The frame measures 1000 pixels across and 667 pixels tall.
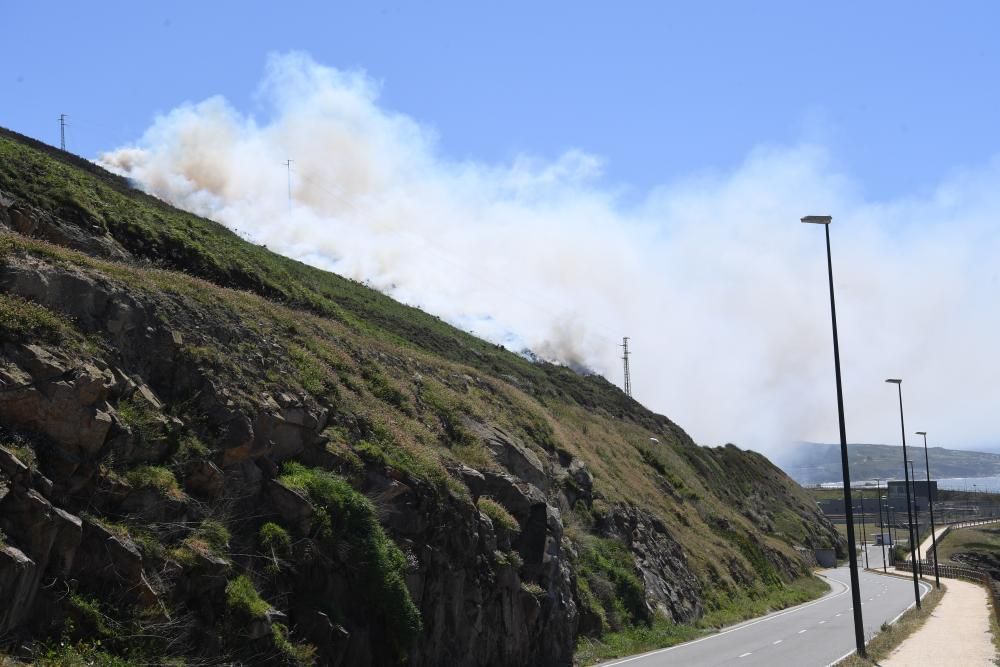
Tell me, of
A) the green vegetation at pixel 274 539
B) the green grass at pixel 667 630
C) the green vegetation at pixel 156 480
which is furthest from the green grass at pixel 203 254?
the green vegetation at pixel 156 480

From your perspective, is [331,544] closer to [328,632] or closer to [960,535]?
[328,632]

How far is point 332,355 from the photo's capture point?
84.4ft

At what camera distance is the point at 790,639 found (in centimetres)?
3167

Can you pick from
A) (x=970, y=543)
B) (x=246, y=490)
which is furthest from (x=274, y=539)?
(x=970, y=543)

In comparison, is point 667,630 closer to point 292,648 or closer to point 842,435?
point 842,435

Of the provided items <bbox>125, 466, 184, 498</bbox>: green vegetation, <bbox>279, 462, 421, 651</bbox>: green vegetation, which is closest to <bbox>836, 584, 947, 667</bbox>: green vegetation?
<bbox>279, 462, 421, 651</bbox>: green vegetation

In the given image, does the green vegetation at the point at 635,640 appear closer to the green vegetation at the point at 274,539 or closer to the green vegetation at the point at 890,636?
the green vegetation at the point at 890,636

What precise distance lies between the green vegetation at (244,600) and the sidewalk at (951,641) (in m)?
14.6

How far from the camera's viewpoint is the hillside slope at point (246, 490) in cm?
1420

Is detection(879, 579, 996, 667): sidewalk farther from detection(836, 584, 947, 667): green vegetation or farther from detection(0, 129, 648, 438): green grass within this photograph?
detection(0, 129, 648, 438): green grass

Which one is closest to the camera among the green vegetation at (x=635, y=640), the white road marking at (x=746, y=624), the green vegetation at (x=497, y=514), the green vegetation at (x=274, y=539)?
the green vegetation at (x=274, y=539)

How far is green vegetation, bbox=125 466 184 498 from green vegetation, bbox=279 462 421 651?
8.62ft

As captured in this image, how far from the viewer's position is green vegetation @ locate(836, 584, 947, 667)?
2247cm

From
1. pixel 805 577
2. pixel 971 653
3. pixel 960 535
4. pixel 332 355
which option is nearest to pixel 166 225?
pixel 332 355
